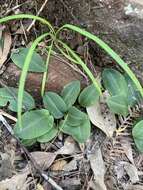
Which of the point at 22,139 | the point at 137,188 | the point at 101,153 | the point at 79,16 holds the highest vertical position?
the point at 79,16

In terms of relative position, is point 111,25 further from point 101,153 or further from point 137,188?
point 137,188

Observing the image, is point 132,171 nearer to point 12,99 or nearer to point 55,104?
point 55,104

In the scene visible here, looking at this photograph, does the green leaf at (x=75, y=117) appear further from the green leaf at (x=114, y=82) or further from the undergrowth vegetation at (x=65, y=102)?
the green leaf at (x=114, y=82)

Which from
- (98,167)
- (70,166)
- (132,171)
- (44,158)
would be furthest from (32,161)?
(132,171)

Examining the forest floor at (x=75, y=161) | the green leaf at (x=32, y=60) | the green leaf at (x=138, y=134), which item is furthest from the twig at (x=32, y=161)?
the green leaf at (x=138, y=134)

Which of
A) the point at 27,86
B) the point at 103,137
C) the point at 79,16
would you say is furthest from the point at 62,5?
the point at 103,137

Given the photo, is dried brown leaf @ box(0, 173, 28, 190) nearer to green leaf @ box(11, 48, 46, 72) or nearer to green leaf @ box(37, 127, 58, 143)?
green leaf @ box(37, 127, 58, 143)
